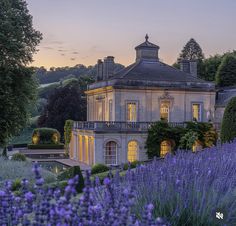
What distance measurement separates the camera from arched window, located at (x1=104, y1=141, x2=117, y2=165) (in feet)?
106

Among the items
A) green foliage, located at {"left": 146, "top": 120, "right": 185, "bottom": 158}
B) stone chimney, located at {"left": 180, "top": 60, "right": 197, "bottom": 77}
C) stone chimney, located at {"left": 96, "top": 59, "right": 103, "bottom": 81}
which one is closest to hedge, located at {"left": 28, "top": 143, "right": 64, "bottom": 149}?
stone chimney, located at {"left": 96, "top": 59, "right": 103, "bottom": 81}

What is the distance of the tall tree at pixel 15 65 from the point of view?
2209cm

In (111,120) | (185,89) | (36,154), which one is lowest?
(36,154)

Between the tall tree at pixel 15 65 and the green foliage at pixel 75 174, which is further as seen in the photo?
the tall tree at pixel 15 65

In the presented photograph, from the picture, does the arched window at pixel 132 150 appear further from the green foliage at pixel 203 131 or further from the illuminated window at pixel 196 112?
the illuminated window at pixel 196 112

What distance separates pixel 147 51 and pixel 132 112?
613 cm

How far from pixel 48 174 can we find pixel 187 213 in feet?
43.4

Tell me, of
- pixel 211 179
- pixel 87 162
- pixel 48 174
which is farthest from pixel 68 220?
pixel 87 162

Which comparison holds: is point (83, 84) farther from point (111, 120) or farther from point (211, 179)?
point (211, 179)

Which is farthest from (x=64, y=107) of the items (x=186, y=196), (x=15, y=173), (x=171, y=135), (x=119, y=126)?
(x=186, y=196)

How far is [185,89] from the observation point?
35531 millimetres
